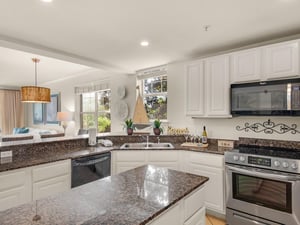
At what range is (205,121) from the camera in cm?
326

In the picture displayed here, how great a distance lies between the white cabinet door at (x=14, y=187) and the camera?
1.86 metres

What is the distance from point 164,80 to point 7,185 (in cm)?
307

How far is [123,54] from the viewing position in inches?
126

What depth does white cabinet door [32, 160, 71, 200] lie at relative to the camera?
2092 mm

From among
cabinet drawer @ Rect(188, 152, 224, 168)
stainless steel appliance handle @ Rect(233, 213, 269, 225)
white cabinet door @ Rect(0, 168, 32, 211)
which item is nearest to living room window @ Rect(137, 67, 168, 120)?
cabinet drawer @ Rect(188, 152, 224, 168)

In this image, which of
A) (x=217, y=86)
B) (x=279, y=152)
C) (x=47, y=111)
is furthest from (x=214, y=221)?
(x=47, y=111)

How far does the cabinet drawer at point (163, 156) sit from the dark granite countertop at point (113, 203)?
4.39ft

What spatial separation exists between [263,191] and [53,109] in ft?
21.9

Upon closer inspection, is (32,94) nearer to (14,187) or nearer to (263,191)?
(14,187)

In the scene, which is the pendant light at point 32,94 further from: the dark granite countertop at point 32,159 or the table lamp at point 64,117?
the dark granite countertop at point 32,159

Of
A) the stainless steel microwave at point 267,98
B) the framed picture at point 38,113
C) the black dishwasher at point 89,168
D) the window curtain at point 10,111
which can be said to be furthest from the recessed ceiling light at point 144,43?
the window curtain at point 10,111

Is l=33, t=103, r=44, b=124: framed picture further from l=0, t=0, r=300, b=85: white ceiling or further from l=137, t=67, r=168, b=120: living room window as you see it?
l=0, t=0, r=300, b=85: white ceiling

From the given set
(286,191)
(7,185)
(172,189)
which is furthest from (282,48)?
(7,185)

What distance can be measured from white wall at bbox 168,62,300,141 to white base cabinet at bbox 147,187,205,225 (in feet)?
5.86
